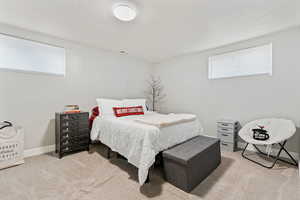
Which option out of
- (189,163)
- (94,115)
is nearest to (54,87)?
(94,115)

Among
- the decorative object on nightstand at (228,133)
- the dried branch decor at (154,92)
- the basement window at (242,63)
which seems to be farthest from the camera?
the dried branch decor at (154,92)

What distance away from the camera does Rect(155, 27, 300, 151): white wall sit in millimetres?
2418

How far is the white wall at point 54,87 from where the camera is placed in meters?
2.35

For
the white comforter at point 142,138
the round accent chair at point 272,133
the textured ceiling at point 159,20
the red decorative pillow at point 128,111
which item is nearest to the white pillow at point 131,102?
the red decorative pillow at point 128,111

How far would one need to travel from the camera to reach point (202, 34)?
2.61 meters

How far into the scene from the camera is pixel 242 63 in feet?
9.82

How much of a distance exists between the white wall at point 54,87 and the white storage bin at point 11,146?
0.27 meters

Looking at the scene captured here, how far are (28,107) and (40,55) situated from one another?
1.05 m

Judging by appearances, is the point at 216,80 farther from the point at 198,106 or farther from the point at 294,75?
the point at 294,75

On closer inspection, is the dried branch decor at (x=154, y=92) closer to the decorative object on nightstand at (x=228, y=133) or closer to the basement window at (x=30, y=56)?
the decorative object on nightstand at (x=228, y=133)

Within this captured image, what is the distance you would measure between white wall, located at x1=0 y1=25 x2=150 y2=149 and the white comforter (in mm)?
1132

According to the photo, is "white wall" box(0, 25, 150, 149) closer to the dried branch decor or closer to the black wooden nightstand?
the black wooden nightstand

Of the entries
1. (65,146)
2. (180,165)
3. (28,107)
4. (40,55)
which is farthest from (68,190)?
(40,55)

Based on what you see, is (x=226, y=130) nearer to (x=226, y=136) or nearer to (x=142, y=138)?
(x=226, y=136)
